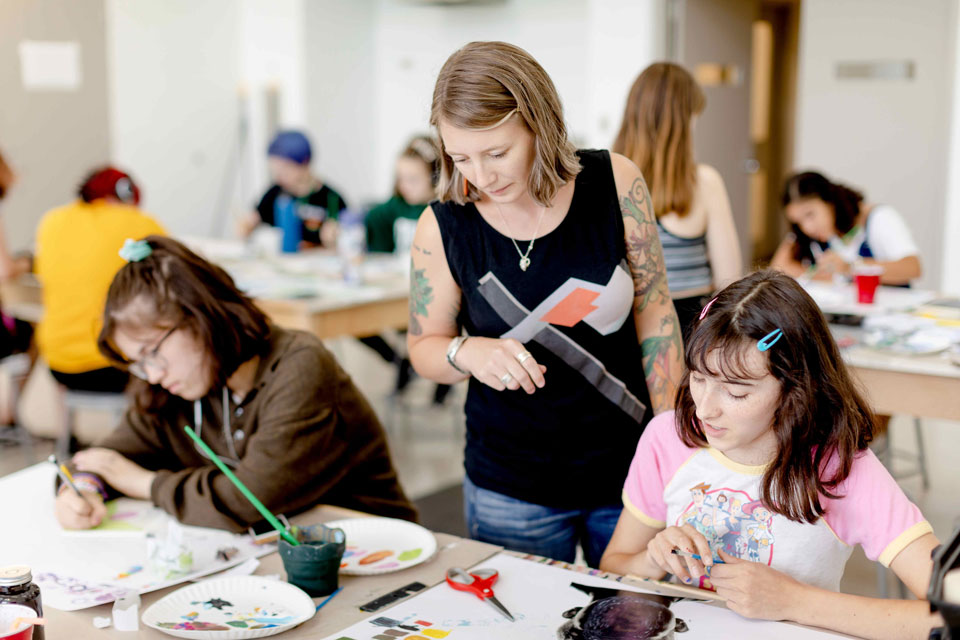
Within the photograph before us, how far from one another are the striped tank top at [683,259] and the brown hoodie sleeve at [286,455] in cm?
105

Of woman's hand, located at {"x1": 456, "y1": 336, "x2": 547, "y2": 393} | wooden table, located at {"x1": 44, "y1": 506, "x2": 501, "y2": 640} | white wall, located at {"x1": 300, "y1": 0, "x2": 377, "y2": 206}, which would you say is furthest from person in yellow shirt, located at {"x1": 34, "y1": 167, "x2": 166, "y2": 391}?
white wall, located at {"x1": 300, "y1": 0, "x2": 377, "y2": 206}

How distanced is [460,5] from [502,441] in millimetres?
5936

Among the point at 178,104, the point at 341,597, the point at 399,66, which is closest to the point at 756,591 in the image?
the point at 341,597

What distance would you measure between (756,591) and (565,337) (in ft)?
1.65

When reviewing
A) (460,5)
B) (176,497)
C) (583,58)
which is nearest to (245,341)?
(176,497)

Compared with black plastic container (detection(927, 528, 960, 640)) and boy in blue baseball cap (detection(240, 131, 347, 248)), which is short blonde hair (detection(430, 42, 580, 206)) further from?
boy in blue baseball cap (detection(240, 131, 347, 248))

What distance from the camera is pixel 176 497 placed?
171 centimetres

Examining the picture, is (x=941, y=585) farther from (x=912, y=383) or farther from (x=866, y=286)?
(x=866, y=286)

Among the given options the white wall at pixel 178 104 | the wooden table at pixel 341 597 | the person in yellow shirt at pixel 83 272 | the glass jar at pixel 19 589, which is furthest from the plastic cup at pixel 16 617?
the white wall at pixel 178 104

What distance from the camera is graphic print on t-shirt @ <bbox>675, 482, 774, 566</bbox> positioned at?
138cm

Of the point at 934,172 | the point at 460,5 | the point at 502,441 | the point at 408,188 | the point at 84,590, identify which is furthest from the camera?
the point at 460,5

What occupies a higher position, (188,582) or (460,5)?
(460,5)

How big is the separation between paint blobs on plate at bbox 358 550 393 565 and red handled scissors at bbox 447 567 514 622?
0.43 feet

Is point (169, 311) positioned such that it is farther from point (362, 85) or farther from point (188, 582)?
point (362, 85)
